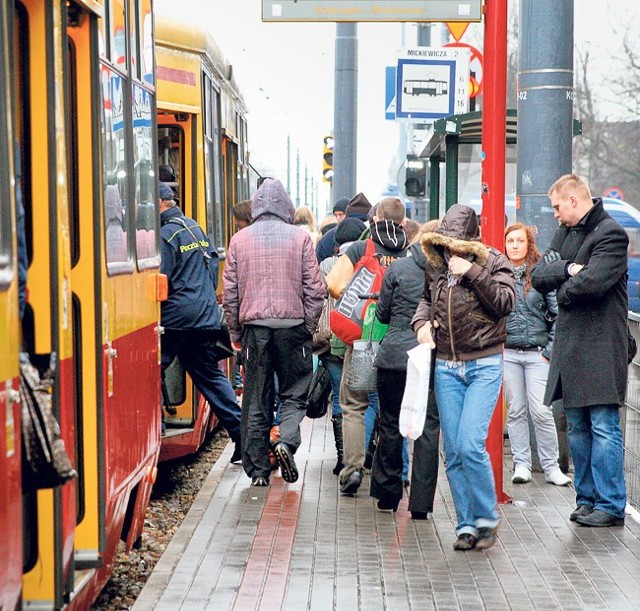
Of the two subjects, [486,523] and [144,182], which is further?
[486,523]

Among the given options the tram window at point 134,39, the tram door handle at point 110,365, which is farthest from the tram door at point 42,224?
the tram window at point 134,39

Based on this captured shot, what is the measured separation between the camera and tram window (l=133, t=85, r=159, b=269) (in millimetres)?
6641

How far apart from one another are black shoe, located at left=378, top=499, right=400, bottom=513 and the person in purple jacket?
2.77 ft

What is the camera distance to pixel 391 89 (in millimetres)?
22656

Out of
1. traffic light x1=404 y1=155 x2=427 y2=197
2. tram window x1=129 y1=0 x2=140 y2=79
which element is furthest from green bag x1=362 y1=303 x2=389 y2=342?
traffic light x1=404 y1=155 x2=427 y2=197

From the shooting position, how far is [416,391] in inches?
292

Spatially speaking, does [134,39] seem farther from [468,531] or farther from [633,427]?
[633,427]

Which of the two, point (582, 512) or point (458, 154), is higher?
point (458, 154)

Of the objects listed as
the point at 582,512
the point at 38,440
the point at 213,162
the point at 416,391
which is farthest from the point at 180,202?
the point at 38,440

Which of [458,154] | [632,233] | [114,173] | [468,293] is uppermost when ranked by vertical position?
[458,154]

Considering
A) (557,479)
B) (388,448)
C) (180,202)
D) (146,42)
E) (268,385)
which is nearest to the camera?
(146,42)

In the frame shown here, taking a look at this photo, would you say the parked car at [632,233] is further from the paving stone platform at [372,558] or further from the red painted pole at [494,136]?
the red painted pole at [494,136]

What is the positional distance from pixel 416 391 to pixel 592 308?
112 cm

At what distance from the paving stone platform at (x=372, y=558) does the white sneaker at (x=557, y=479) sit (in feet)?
0.53
